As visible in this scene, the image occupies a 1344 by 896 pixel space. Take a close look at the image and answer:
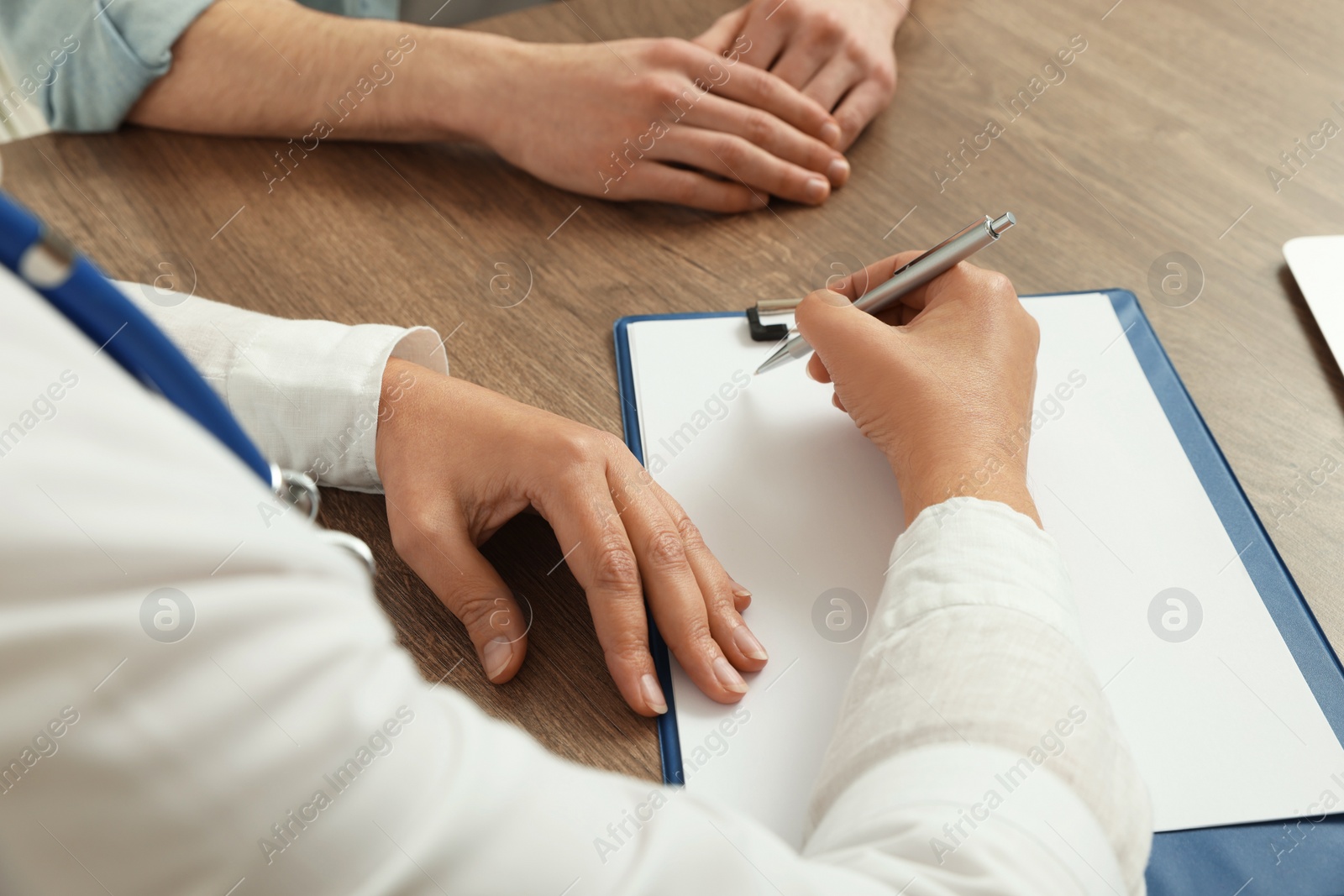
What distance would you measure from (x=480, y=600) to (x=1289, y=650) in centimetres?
55

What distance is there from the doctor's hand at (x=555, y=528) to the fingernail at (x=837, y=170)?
0.44 m

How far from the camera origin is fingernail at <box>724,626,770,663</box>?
1.93 ft

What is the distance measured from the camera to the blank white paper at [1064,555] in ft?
1.82

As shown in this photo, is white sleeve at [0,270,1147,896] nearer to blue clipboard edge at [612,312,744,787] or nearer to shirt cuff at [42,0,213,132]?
blue clipboard edge at [612,312,744,787]

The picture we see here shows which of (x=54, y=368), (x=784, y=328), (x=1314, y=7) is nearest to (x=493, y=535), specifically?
(x=784, y=328)

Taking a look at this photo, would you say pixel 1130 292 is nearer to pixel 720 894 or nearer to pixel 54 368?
pixel 720 894

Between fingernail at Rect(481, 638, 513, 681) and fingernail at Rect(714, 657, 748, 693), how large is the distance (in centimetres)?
13

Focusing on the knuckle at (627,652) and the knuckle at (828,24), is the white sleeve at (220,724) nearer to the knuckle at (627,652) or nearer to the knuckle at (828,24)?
the knuckle at (627,652)

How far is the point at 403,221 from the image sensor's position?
2.89ft

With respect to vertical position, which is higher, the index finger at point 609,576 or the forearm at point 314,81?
the forearm at point 314,81

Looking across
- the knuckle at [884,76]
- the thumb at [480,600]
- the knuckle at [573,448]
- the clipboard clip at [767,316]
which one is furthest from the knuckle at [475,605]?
the knuckle at [884,76]

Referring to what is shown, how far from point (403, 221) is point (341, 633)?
26.9 inches

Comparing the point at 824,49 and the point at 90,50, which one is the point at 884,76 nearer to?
the point at 824,49

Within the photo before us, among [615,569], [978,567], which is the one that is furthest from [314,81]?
[978,567]
